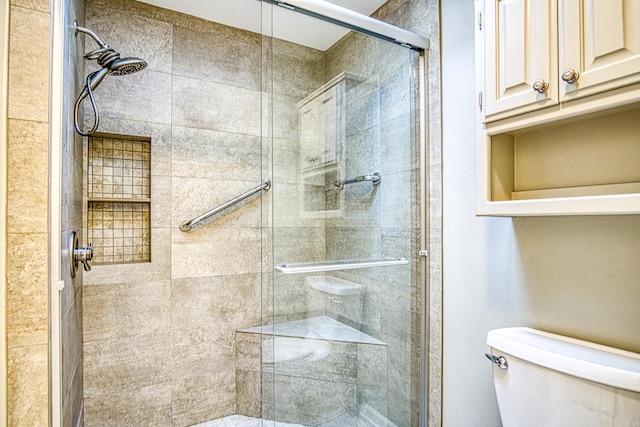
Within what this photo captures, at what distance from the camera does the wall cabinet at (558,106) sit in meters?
0.82

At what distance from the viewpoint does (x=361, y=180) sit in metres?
1.54

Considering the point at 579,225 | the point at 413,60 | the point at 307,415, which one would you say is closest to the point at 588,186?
the point at 579,225

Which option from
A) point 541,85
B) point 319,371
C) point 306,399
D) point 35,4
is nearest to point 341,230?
point 319,371

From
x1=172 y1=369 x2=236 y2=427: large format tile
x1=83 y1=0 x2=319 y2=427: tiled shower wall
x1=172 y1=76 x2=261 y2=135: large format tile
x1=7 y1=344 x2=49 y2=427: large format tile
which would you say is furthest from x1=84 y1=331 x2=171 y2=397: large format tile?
x1=172 y1=76 x2=261 y2=135: large format tile

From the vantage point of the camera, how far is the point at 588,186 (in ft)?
3.31

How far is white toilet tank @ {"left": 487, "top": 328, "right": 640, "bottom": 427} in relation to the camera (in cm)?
81

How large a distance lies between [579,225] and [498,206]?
0.25 meters

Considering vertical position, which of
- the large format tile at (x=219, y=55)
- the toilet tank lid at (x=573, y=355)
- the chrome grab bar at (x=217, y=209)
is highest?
the large format tile at (x=219, y=55)

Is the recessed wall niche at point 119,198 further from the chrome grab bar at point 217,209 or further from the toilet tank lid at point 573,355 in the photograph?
the toilet tank lid at point 573,355

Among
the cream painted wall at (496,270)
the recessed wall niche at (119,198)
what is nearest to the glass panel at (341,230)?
the cream painted wall at (496,270)

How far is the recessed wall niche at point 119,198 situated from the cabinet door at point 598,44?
201 cm

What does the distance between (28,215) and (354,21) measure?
1382 millimetres

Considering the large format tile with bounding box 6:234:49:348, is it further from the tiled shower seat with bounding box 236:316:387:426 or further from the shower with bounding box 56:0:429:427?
the tiled shower seat with bounding box 236:316:387:426

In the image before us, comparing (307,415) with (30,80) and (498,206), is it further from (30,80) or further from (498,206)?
(30,80)
